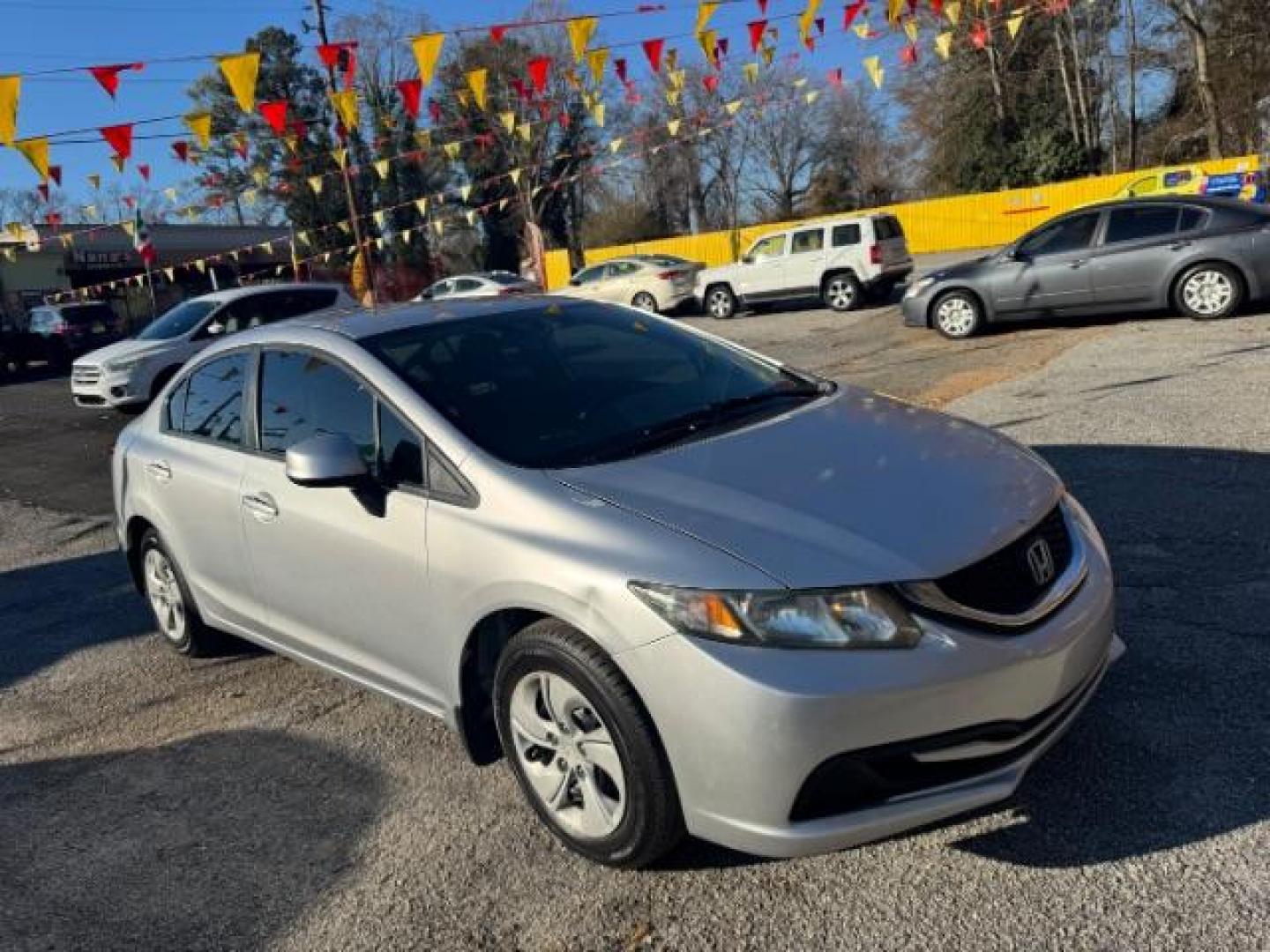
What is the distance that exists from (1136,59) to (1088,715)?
41.5 m

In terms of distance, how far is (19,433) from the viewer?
49.4 feet

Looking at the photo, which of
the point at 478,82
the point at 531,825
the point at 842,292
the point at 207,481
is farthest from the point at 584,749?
the point at 842,292

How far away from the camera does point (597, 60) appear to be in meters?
12.9

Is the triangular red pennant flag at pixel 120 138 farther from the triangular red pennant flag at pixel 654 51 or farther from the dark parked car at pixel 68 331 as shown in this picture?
the dark parked car at pixel 68 331

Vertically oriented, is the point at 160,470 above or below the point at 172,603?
above

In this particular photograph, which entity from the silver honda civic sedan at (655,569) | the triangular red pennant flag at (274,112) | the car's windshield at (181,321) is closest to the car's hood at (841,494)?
the silver honda civic sedan at (655,569)

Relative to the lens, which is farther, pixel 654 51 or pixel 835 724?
pixel 654 51

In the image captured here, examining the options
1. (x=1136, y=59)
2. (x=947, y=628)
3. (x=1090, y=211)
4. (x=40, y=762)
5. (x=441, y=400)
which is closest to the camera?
(x=947, y=628)

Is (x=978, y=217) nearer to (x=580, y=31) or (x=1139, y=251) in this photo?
(x=1139, y=251)

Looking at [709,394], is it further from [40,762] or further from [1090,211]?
[1090,211]

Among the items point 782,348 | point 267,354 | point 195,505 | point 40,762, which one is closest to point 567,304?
point 267,354

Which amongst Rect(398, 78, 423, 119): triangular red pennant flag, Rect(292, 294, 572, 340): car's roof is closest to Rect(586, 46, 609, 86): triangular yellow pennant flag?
Rect(398, 78, 423, 119): triangular red pennant flag

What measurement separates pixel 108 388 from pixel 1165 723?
13.6 meters

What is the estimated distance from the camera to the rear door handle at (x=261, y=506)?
368 centimetres
